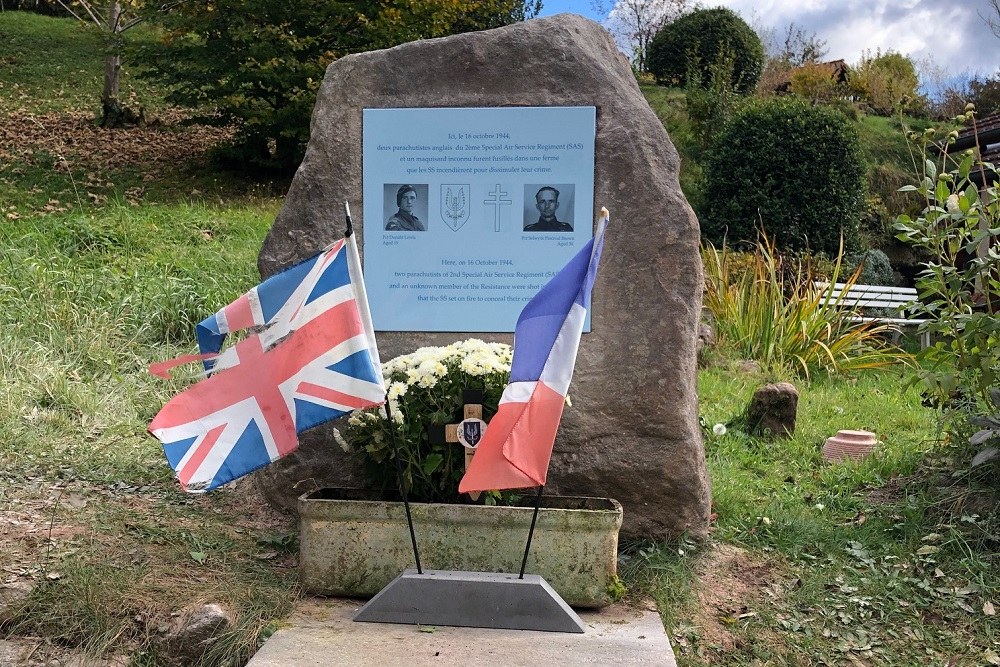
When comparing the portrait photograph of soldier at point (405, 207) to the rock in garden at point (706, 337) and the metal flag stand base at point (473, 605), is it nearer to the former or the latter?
the metal flag stand base at point (473, 605)

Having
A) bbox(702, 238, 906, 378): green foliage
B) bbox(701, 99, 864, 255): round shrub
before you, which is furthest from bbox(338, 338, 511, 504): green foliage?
bbox(701, 99, 864, 255): round shrub

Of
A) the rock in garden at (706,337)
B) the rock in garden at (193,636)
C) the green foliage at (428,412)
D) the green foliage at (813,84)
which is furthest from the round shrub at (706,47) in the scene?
the rock in garden at (193,636)

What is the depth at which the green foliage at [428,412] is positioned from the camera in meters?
3.59

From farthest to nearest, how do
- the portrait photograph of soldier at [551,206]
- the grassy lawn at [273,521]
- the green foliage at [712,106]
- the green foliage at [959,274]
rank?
the green foliage at [712,106]
the green foliage at [959,274]
the portrait photograph of soldier at [551,206]
the grassy lawn at [273,521]

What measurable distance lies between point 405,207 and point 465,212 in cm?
26

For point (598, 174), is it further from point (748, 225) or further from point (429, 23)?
point (429, 23)

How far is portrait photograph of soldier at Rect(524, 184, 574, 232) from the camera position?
13.7 feet

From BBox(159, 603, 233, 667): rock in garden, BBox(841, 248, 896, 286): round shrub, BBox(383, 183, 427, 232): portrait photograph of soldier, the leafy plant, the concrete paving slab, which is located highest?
BBox(383, 183, 427, 232): portrait photograph of soldier

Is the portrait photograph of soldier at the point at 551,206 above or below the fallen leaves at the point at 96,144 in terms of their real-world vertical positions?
below

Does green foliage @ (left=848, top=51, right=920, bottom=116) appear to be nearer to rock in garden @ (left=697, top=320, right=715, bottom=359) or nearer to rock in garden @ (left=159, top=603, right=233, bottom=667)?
rock in garden @ (left=697, top=320, right=715, bottom=359)

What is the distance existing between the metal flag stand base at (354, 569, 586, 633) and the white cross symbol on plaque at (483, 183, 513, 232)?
1.57 metres

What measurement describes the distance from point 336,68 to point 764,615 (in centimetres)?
285

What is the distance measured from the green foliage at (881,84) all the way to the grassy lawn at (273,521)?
15.7 m

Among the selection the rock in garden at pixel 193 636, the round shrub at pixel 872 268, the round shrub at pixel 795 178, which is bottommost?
the rock in garden at pixel 193 636
